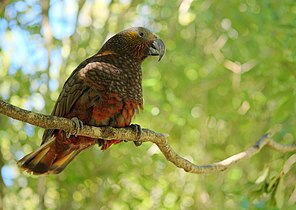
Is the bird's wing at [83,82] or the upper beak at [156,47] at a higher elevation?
the upper beak at [156,47]

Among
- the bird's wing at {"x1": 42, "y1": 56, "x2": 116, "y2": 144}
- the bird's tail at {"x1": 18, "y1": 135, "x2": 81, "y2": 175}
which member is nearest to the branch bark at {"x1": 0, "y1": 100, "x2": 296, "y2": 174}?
the bird's wing at {"x1": 42, "y1": 56, "x2": 116, "y2": 144}

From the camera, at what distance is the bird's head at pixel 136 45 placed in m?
4.09

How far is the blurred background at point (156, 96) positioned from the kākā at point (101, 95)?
4.94 ft

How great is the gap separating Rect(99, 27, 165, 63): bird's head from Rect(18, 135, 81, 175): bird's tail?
0.82 metres

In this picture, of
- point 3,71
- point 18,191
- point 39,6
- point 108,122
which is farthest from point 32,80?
point 108,122

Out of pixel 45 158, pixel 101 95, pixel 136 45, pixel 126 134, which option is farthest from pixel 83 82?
pixel 45 158

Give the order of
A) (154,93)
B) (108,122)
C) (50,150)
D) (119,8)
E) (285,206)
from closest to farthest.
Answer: (108,122) < (50,150) < (285,206) < (154,93) < (119,8)

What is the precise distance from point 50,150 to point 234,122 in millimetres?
3227

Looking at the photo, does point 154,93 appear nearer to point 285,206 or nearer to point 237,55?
point 237,55

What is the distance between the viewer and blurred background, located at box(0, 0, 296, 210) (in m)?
5.88

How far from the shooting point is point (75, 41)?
6.22 m

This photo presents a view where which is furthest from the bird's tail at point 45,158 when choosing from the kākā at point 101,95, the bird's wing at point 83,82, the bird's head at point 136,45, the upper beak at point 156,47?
the upper beak at point 156,47

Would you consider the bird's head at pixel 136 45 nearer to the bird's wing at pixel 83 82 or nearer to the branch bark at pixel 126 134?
the bird's wing at pixel 83 82

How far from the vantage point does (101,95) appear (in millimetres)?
3721
